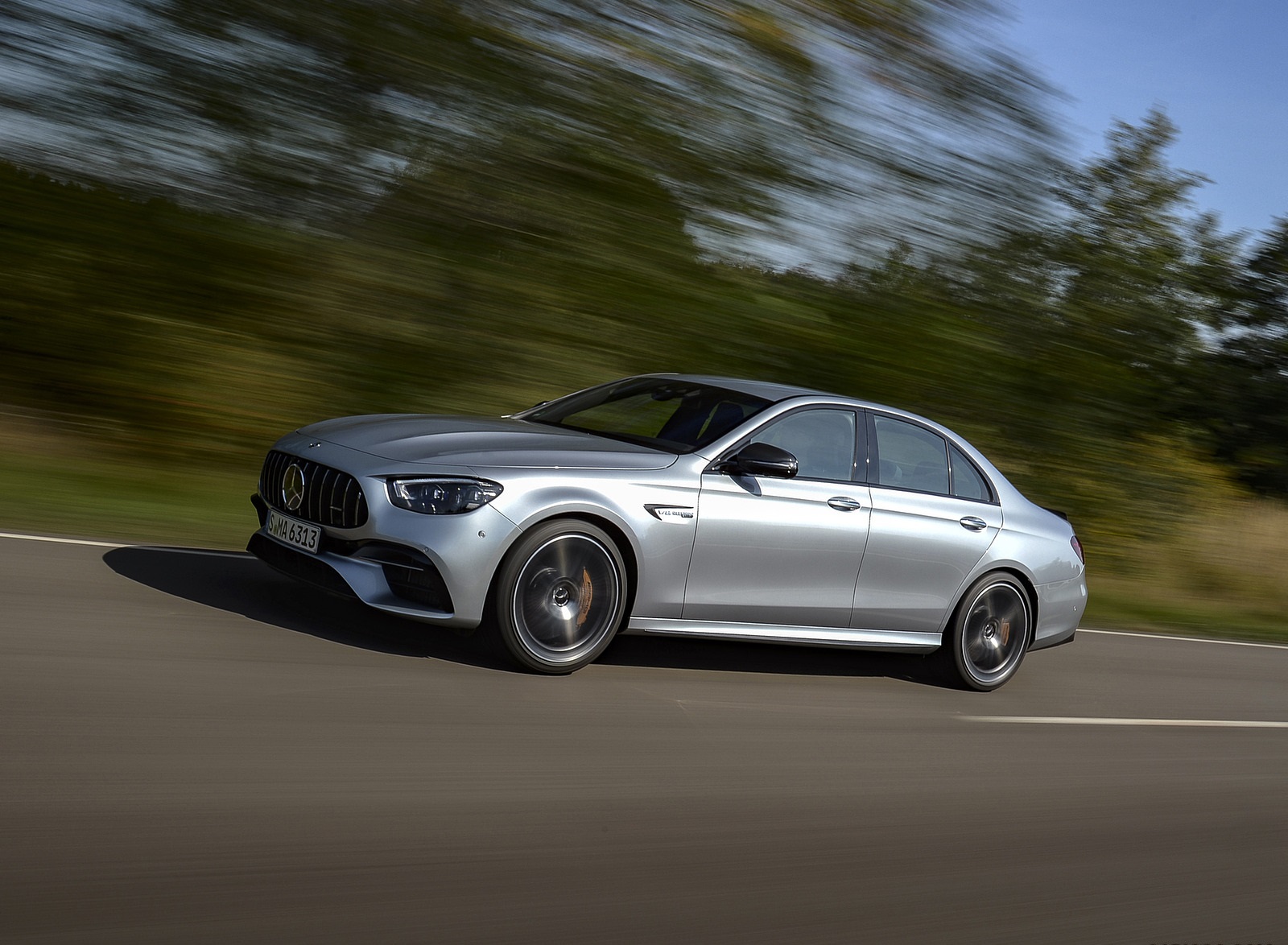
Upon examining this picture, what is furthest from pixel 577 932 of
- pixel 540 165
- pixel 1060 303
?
pixel 1060 303

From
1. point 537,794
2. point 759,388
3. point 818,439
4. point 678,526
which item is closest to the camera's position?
point 537,794

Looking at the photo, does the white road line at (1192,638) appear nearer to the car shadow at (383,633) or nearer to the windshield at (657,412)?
the car shadow at (383,633)

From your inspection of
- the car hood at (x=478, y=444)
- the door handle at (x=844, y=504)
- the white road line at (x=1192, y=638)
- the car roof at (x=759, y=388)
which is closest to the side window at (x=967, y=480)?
the car roof at (x=759, y=388)

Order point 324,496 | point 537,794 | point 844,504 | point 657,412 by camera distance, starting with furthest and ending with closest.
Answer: point 657,412 < point 844,504 < point 324,496 < point 537,794

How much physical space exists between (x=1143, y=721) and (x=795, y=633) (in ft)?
7.71

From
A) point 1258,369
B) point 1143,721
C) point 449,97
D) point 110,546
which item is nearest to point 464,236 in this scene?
point 449,97

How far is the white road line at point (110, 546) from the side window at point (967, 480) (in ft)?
13.9

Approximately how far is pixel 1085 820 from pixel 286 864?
10.8ft

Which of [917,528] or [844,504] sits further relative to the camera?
[917,528]

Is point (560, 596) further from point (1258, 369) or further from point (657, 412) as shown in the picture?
point (1258, 369)

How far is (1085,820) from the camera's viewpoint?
5242mm

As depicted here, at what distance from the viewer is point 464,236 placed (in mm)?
12148

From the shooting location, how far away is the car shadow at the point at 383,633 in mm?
5949

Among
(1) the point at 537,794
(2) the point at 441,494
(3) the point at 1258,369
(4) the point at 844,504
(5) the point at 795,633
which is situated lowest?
(1) the point at 537,794
